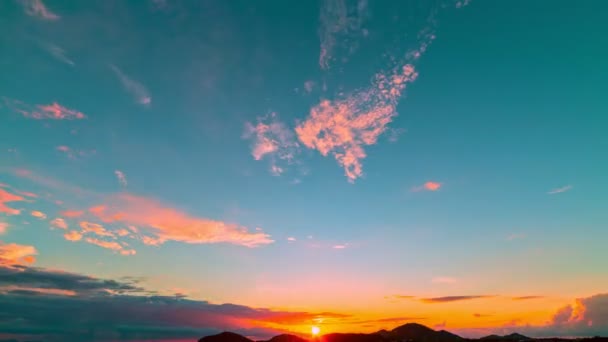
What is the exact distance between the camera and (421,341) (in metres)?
199

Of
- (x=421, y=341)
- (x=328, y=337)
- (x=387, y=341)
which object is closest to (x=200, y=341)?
(x=328, y=337)

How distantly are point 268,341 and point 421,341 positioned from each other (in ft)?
291

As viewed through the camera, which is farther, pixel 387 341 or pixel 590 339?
pixel 387 341

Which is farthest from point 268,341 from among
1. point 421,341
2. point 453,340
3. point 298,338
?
point 453,340

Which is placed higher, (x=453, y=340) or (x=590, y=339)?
(x=590, y=339)

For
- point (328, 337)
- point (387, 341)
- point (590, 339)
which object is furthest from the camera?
point (328, 337)

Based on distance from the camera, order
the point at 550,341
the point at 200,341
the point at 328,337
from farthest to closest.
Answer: the point at 328,337 → the point at 200,341 → the point at 550,341

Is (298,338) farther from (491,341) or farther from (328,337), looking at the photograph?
(491,341)

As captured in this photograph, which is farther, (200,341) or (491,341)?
(200,341)

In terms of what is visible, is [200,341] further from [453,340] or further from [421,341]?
[453,340]

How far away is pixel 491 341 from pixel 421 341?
6540cm

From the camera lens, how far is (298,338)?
186 metres

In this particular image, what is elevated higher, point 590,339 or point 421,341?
point 590,339

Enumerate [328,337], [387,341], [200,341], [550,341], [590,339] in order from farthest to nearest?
[328,337], [387,341], [200,341], [550,341], [590,339]
